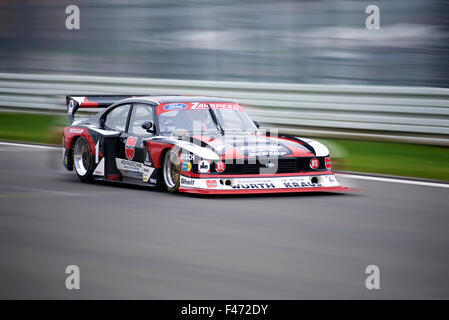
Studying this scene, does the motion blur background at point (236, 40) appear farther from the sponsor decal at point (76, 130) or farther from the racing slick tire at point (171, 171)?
the racing slick tire at point (171, 171)

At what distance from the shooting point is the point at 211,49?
15938 mm

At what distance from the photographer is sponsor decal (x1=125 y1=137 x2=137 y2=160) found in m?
10.1

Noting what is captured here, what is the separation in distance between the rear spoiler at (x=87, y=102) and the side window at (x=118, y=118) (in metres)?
0.56

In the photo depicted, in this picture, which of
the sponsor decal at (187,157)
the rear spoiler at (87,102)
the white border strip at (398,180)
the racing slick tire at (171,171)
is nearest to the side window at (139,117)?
the racing slick tire at (171,171)

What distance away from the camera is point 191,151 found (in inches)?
362

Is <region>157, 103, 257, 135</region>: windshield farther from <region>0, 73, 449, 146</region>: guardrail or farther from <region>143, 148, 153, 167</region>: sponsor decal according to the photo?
<region>0, 73, 449, 146</region>: guardrail

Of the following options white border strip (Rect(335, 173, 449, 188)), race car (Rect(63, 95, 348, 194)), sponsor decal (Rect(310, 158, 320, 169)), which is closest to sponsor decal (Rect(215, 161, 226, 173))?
race car (Rect(63, 95, 348, 194))

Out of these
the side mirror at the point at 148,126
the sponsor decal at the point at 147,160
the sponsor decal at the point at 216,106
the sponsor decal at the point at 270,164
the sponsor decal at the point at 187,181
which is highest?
the sponsor decal at the point at 216,106

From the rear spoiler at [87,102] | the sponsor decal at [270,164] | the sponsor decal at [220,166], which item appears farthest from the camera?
the rear spoiler at [87,102]

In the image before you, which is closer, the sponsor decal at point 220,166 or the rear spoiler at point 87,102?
the sponsor decal at point 220,166

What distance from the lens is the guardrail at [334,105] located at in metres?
13.5

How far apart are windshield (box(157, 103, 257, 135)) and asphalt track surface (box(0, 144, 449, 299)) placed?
0.88 m
